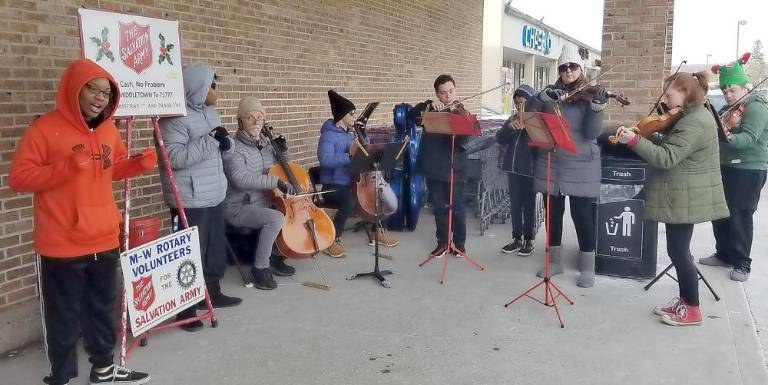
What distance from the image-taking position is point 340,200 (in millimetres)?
6309

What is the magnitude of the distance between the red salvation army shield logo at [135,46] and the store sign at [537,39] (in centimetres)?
1859

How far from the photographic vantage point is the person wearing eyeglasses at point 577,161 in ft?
16.5

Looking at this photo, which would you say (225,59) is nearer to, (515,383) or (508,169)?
(508,169)

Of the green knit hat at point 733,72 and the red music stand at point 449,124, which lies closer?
the green knit hat at point 733,72

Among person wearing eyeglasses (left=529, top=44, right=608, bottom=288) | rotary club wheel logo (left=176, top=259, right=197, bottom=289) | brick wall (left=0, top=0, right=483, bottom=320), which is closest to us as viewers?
brick wall (left=0, top=0, right=483, bottom=320)

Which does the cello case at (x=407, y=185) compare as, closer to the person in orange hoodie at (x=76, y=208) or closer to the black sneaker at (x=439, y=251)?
the black sneaker at (x=439, y=251)

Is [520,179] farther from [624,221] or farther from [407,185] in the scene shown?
[407,185]

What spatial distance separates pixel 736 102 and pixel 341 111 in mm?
3366

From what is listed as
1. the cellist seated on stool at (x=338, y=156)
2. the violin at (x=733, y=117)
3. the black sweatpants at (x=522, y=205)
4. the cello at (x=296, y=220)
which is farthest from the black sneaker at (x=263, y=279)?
the violin at (x=733, y=117)

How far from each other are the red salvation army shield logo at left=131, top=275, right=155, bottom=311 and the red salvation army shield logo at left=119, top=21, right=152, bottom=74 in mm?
1240

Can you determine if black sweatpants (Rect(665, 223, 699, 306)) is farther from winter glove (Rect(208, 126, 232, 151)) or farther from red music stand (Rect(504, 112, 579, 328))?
winter glove (Rect(208, 126, 232, 151))

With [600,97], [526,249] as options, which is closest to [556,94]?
[600,97]

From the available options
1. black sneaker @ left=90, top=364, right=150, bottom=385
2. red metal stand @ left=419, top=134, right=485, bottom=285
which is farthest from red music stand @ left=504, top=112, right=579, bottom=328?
black sneaker @ left=90, top=364, right=150, bottom=385

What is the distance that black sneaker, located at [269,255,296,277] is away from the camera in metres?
5.61
